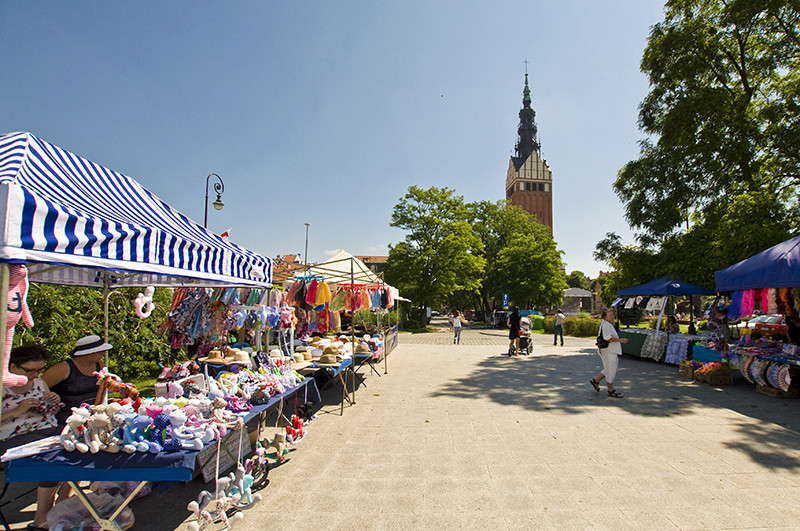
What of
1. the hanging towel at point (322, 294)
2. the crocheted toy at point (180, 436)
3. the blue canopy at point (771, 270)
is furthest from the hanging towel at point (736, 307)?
the crocheted toy at point (180, 436)

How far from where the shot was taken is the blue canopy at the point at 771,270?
6.98 metres

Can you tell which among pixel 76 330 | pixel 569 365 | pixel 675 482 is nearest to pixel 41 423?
pixel 76 330

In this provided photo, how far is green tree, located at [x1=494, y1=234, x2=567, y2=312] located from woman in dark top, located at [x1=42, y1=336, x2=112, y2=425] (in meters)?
34.7

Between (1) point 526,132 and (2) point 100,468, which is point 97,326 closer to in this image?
(2) point 100,468

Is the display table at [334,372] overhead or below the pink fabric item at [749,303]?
below

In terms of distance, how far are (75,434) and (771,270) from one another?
33.3 ft

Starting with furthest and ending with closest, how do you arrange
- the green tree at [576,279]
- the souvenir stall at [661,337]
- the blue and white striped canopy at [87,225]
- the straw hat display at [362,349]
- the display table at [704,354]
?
the green tree at [576,279], the souvenir stall at [661,337], the display table at [704,354], the straw hat display at [362,349], the blue and white striped canopy at [87,225]

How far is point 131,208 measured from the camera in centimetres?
402

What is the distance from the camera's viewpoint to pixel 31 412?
3.47m

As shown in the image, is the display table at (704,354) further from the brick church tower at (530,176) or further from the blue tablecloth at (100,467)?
the brick church tower at (530,176)

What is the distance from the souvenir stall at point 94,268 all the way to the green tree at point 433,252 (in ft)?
80.5

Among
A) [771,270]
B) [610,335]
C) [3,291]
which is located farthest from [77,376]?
[771,270]

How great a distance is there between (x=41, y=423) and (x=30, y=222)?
2.20 metres

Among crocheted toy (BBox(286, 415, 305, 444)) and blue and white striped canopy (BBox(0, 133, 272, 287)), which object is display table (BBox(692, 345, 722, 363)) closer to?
crocheted toy (BBox(286, 415, 305, 444))
